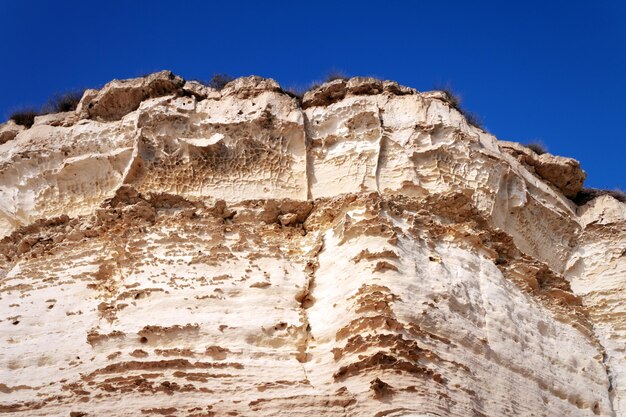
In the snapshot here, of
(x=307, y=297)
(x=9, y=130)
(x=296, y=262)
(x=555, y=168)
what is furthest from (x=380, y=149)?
(x=9, y=130)

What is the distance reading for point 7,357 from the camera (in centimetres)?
922

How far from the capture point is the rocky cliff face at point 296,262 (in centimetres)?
840

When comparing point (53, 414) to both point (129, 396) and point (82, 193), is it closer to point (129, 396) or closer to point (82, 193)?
point (129, 396)

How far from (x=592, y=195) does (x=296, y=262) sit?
6.50m

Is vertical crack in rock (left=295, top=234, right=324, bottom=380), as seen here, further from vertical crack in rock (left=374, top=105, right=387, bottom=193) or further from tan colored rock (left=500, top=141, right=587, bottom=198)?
tan colored rock (left=500, top=141, right=587, bottom=198)

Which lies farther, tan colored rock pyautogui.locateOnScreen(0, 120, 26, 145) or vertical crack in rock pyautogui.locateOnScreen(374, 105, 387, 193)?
tan colored rock pyautogui.locateOnScreen(0, 120, 26, 145)

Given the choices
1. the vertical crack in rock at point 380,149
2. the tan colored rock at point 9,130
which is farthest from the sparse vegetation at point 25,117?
the vertical crack in rock at point 380,149

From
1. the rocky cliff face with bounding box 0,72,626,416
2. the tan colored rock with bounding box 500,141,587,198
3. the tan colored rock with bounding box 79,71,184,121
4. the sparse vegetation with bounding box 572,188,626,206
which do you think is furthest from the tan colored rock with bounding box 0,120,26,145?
the sparse vegetation with bounding box 572,188,626,206

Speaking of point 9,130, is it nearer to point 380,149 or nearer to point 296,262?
point 296,262

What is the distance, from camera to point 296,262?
33.9 feet

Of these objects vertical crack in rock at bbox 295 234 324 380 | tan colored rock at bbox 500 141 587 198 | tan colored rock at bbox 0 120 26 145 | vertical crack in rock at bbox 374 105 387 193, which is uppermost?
tan colored rock at bbox 0 120 26 145

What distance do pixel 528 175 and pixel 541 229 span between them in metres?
1.00

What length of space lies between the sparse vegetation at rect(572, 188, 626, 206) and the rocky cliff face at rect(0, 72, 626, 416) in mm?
227

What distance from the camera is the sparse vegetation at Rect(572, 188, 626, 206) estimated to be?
45.4 ft
